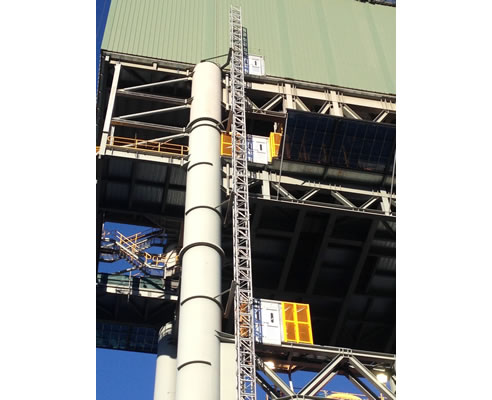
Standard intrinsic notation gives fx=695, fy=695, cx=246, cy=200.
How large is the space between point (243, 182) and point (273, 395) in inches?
352

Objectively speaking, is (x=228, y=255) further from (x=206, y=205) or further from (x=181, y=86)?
(x=181, y=86)

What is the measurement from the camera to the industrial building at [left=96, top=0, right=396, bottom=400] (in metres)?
26.8

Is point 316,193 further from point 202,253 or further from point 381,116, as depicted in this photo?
point 202,253

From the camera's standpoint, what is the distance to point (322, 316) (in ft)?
114

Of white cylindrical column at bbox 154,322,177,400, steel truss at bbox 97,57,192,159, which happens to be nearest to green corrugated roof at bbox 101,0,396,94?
steel truss at bbox 97,57,192,159

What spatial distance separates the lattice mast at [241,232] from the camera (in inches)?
930

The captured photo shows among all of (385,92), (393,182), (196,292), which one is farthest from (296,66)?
(196,292)

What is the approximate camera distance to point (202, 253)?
84.2ft

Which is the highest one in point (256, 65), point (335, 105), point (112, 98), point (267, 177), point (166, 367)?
point (256, 65)

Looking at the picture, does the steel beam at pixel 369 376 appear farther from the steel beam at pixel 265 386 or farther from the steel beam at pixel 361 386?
the steel beam at pixel 265 386

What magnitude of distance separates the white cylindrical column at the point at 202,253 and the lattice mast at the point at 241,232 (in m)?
0.73

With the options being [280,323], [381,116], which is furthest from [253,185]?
[381,116]

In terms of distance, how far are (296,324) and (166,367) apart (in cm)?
601

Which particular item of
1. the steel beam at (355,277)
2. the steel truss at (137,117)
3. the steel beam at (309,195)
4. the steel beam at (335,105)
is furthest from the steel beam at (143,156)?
the steel beam at (355,277)
